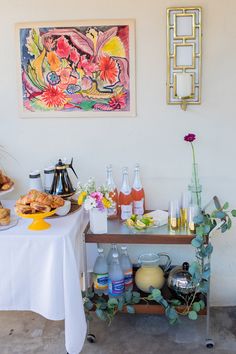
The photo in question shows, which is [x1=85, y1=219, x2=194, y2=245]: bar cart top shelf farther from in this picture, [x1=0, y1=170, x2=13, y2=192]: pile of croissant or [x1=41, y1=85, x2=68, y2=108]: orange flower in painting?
[x1=41, y1=85, x2=68, y2=108]: orange flower in painting

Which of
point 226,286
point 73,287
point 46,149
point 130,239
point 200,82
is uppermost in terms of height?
point 200,82

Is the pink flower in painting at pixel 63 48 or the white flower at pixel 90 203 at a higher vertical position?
the pink flower in painting at pixel 63 48

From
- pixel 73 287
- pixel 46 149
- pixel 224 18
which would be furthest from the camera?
pixel 46 149

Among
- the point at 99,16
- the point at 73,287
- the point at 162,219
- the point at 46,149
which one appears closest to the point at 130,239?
the point at 162,219

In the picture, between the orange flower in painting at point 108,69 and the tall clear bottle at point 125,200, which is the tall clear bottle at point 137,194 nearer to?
the tall clear bottle at point 125,200

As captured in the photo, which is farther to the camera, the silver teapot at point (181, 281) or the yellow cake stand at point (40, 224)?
the silver teapot at point (181, 281)

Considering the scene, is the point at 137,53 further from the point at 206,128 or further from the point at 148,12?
the point at 206,128

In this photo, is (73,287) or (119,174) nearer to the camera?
(73,287)

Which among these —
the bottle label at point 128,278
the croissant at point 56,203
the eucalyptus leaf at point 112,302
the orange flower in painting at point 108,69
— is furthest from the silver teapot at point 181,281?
the orange flower in painting at point 108,69

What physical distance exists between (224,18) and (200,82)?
1.07 feet

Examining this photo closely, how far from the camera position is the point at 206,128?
193 centimetres

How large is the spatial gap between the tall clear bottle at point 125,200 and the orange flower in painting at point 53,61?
651 mm

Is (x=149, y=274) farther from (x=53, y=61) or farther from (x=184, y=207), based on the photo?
(x=53, y=61)

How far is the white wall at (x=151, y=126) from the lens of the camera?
72.9 inches
